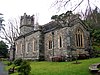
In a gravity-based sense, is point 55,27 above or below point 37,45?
above

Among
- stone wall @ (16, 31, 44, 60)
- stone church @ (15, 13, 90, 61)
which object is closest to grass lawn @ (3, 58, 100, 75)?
stone church @ (15, 13, 90, 61)

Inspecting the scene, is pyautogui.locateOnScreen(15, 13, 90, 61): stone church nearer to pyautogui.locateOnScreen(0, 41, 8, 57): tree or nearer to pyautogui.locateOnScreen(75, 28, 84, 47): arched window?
pyautogui.locateOnScreen(75, 28, 84, 47): arched window

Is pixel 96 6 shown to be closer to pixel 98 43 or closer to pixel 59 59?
pixel 59 59

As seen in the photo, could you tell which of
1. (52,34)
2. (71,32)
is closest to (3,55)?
(52,34)

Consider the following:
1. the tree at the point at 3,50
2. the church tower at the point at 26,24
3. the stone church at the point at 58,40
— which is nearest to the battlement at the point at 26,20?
the church tower at the point at 26,24

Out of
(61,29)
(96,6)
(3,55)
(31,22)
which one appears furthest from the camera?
(3,55)

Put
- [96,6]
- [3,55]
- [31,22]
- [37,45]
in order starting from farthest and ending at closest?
[3,55]
[31,22]
[37,45]
[96,6]

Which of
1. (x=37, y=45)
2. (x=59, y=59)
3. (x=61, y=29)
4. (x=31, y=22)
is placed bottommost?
(x=59, y=59)

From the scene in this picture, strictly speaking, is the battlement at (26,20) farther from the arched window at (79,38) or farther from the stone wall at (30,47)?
the arched window at (79,38)

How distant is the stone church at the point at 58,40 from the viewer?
3195cm

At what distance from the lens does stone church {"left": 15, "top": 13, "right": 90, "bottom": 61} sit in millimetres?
31953

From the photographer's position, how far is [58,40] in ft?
111

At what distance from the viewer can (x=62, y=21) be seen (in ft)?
111

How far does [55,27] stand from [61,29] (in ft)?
7.25
